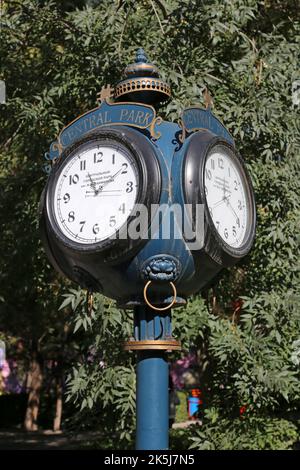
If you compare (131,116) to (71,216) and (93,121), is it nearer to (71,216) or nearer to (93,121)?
(93,121)

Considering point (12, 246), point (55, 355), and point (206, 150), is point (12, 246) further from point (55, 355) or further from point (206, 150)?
point (55, 355)

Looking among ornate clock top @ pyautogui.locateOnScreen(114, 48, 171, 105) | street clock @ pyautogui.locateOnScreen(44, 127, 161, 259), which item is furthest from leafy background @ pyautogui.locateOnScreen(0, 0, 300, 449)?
street clock @ pyautogui.locateOnScreen(44, 127, 161, 259)

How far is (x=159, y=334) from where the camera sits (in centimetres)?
395

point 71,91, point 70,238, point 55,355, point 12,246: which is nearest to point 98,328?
point 12,246

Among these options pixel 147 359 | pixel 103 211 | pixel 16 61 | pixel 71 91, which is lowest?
pixel 147 359

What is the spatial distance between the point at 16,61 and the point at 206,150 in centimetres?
611

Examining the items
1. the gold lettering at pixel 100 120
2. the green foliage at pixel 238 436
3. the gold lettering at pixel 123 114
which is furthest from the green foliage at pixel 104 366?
the gold lettering at pixel 123 114

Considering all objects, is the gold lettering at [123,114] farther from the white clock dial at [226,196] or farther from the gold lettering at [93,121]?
the white clock dial at [226,196]

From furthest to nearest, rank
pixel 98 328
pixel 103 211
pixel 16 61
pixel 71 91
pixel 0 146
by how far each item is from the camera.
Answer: pixel 0 146, pixel 16 61, pixel 71 91, pixel 98 328, pixel 103 211

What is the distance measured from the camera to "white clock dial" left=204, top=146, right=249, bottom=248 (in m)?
3.92

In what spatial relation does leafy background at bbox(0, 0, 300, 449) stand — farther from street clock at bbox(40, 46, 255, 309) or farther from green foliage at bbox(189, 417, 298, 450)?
street clock at bbox(40, 46, 255, 309)

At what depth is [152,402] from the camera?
12.8 ft

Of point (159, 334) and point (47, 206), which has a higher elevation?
point (47, 206)

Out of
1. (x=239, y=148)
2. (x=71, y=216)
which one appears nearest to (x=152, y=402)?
(x=71, y=216)
